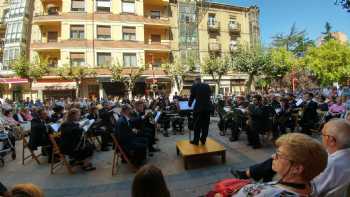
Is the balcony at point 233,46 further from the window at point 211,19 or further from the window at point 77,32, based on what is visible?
the window at point 77,32

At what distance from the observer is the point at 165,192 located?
2.29 metres

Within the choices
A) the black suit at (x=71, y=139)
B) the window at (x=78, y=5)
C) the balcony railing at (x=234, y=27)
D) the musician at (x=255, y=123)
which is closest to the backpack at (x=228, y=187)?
the black suit at (x=71, y=139)

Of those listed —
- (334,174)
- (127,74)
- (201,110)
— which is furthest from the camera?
(127,74)

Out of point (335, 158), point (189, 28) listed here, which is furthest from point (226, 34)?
point (335, 158)

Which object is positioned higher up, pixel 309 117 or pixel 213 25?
pixel 213 25

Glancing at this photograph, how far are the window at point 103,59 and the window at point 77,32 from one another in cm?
274

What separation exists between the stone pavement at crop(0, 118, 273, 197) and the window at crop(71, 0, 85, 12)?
86.1 ft

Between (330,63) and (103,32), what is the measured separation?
3172 centimetres

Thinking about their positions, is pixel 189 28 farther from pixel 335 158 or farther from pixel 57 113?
pixel 335 158

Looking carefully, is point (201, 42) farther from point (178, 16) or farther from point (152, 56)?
point (152, 56)

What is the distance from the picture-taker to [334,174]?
9.07 ft

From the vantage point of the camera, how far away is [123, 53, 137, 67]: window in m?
32.5

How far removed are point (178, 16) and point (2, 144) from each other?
102ft

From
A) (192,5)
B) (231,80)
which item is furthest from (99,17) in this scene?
(231,80)
